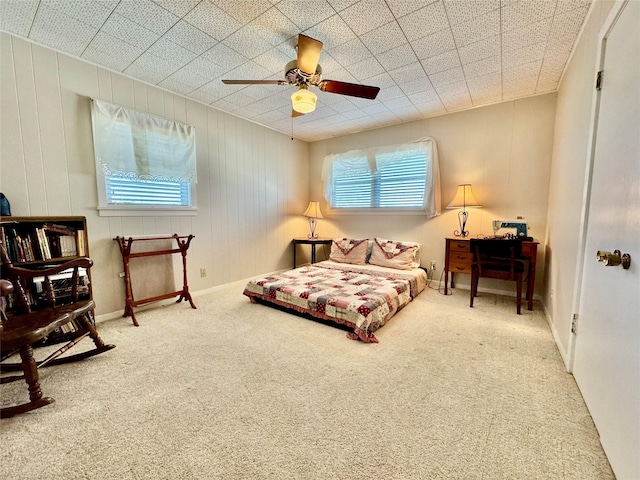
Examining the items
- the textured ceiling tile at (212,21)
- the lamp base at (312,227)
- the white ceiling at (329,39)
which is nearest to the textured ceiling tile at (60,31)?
the white ceiling at (329,39)

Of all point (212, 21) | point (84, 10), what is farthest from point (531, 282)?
point (84, 10)

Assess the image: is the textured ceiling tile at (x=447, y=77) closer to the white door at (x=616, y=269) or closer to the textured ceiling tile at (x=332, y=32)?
the textured ceiling tile at (x=332, y=32)

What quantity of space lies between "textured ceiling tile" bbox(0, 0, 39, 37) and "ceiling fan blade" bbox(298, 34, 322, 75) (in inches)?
68.0

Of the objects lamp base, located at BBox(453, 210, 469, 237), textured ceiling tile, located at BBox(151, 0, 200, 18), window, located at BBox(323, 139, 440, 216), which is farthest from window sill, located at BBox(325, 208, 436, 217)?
textured ceiling tile, located at BBox(151, 0, 200, 18)

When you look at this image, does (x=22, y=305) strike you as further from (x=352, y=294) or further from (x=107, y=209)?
(x=352, y=294)

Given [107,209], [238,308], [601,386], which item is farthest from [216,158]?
[601,386]

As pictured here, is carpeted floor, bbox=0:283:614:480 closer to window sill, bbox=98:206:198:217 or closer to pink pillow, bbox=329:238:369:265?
window sill, bbox=98:206:198:217

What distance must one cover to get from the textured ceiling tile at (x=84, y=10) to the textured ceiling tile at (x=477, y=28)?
248cm

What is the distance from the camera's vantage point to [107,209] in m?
2.56

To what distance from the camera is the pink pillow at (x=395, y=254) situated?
360 centimetres

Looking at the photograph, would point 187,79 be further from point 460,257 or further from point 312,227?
point 460,257

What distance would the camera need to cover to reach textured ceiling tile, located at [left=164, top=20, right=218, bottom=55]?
6.37ft

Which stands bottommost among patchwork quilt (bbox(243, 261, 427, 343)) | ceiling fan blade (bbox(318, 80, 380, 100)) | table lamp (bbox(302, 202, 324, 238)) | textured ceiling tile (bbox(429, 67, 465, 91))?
patchwork quilt (bbox(243, 261, 427, 343))

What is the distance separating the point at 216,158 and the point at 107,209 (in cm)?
139
